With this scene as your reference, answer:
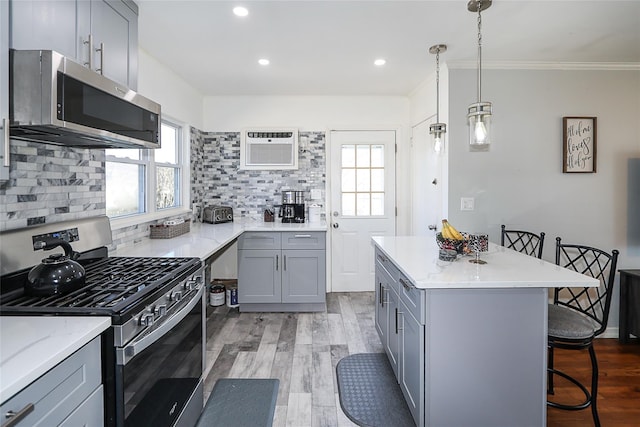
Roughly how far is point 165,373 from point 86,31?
157 centimetres

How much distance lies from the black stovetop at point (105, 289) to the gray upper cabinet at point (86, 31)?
2.95 ft

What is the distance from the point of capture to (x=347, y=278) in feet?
14.6

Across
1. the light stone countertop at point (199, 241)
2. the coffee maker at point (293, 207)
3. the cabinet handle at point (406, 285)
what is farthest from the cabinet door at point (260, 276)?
the cabinet handle at point (406, 285)

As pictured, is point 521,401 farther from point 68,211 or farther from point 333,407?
point 68,211

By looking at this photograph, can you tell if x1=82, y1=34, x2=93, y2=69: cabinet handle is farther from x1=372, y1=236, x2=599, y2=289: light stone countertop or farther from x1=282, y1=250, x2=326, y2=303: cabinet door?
x1=282, y1=250, x2=326, y2=303: cabinet door

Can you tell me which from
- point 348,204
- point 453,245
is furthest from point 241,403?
point 348,204

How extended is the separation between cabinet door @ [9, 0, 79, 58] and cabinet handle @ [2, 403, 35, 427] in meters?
1.17

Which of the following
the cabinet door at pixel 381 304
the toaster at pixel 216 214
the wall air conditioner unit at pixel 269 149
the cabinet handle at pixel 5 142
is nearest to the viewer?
the cabinet handle at pixel 5 142

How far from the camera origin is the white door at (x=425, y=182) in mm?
3504

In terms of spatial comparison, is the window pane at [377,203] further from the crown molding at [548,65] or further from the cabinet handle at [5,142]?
the cabinet handle at [5,142]

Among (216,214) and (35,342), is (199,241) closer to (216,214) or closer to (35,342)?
(216,214)

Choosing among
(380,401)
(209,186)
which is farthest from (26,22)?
(209,186)

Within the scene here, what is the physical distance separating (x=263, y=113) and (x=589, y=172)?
11.1 ft

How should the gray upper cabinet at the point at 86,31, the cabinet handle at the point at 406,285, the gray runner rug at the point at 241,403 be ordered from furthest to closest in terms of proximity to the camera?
the gray runner rug at the point at 241,403 < the cabinet handle at the point at 406,285 < the gray upper cabinet at the point at 86,31
